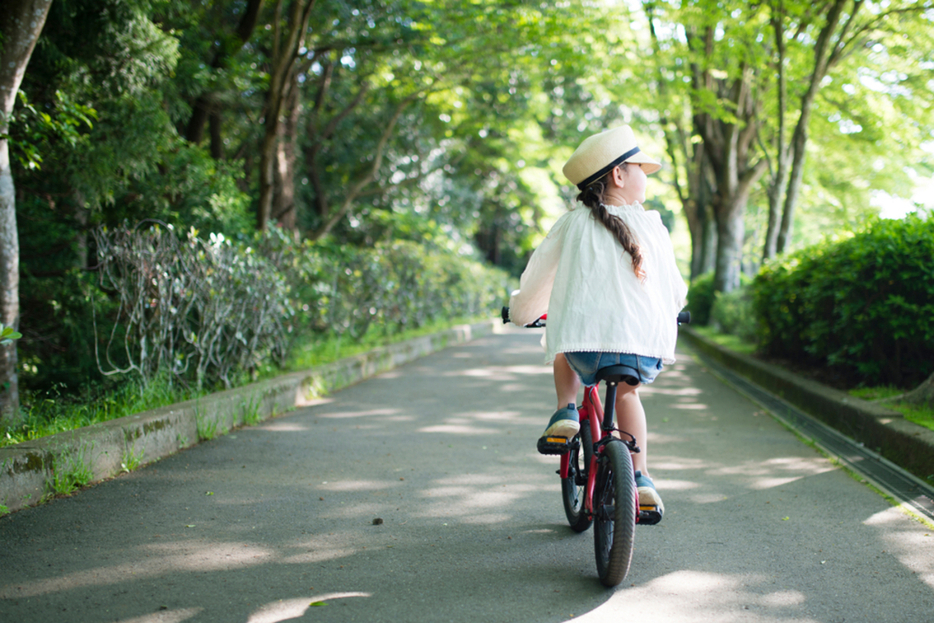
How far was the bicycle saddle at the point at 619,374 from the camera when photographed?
3004mm

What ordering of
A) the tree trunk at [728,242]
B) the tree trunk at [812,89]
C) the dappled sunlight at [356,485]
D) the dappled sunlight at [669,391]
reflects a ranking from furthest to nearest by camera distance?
the tree trunk at [728,242] < the tree trunk at [812,89] < the dappled sunlight at [669,391] < the dappled sunlight at [356,485]

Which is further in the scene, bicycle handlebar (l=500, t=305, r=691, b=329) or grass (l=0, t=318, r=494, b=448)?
grass (l=0, t=318, r=494, b=448)

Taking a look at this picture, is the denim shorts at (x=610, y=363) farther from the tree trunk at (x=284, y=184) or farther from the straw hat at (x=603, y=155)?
the tree trunk at (x=284, y=184)

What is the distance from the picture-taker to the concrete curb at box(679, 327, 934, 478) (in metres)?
4.85

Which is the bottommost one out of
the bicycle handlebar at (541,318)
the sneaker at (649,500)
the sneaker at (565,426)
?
the sneaker at (649,500)

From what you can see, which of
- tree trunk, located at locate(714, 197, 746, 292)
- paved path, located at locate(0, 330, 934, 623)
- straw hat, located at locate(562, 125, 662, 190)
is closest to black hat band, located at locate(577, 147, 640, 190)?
straw hat, located at locate(562, 125, 662, 190)

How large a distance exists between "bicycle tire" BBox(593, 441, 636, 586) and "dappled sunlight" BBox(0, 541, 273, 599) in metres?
1.44

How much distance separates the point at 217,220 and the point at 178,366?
2852 millimetres

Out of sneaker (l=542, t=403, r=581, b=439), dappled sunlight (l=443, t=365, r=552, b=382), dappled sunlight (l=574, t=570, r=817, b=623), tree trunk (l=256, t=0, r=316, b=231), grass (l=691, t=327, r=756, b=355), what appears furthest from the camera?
grass (l=691, t=327, r=756, b=355)

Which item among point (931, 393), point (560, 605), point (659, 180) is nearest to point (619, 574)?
point (560, 605)

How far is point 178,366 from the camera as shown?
20.9 ft

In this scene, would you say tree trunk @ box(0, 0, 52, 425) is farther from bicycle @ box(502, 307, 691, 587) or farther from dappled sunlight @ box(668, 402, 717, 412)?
dappled sunlight @ box(668, 402, 717, 412)

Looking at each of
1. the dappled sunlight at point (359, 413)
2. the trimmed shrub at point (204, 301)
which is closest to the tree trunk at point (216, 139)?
the trimmed shrub at point (204, 301)

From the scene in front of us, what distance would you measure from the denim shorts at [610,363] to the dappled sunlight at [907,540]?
1411mm
